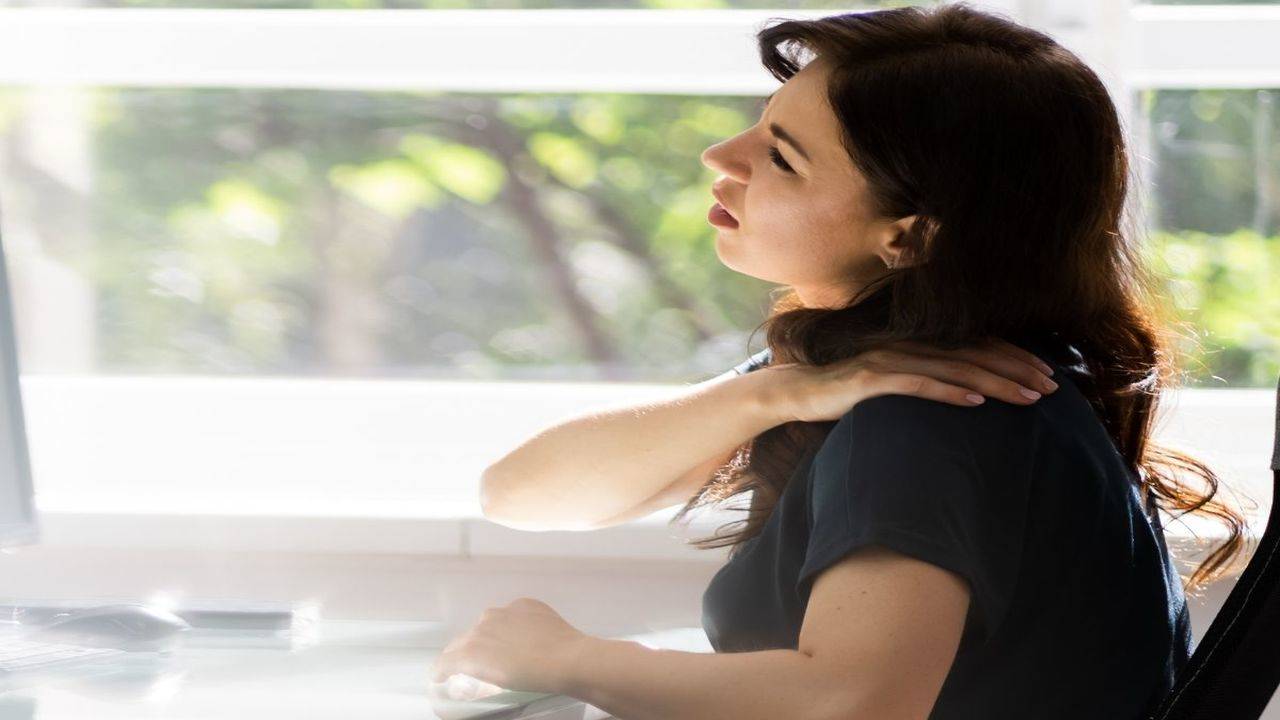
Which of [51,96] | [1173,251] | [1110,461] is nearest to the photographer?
[1110,461]

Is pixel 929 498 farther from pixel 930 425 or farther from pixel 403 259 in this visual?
pixel 403 259

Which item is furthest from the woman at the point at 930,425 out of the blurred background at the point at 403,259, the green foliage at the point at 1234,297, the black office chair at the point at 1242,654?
the green foliage at the point at 1234,297

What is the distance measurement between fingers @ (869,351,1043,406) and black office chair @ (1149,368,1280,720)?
19 centimetres

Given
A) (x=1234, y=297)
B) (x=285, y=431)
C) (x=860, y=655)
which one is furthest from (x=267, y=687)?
(x=1234, y=297)

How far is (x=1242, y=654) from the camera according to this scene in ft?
2.61

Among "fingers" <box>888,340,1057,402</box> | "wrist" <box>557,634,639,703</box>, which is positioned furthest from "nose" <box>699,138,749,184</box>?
"wrist" <box>557,634,639,703</box>

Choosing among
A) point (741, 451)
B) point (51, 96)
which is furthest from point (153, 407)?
point (741, 451)

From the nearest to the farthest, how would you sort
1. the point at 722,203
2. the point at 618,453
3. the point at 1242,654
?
the point at 1242,654 → the point at 722,203 → the point at 618,453

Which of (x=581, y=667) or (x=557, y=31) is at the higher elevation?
(x=557, y=31)

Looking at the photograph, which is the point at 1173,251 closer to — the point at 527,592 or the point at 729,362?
the point at 729,362

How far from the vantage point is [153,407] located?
2398 mm

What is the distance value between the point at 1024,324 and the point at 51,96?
1.91 meters

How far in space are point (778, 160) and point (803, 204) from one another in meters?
0.06

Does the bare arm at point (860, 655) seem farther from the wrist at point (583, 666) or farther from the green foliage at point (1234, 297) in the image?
the green foliage at point (1234, 297)
